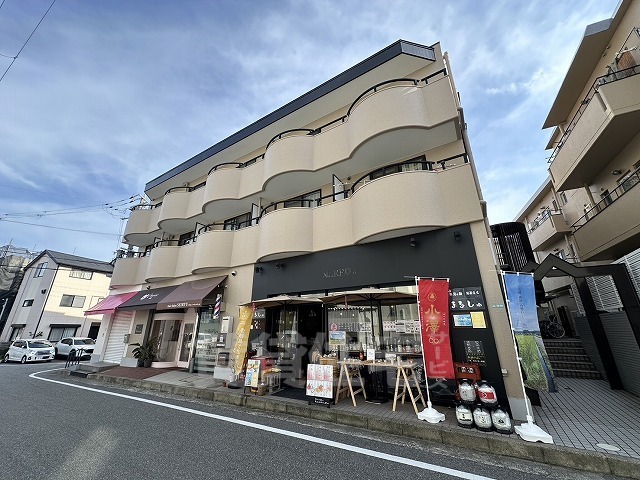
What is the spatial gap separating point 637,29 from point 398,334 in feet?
41.2

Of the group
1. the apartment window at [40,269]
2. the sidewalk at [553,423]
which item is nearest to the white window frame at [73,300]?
the apartment window at [40,269]

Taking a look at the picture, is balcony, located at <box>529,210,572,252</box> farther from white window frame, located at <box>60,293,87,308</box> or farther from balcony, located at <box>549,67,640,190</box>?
white window frame, located at <box>60,293,87,308</box>

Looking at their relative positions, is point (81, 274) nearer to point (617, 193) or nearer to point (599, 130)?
point (599, 130)

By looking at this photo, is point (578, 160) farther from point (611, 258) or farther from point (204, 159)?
point (204, 159)

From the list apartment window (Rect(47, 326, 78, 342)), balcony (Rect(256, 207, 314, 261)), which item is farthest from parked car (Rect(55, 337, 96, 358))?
balcony (Rect(256, 207, 314, 261))

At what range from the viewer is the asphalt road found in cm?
353

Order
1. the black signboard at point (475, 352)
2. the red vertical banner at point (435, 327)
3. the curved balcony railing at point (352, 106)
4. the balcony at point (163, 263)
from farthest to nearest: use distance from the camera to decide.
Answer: the balcony at point (163, 263)
the curved balcony railing at point (352, 106)
the black signboard at point (475, 352)
the red vertical banner at point (435, 327)

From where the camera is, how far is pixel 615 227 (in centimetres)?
891

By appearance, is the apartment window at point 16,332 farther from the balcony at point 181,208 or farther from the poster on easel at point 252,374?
the poster on easel at point 252,374

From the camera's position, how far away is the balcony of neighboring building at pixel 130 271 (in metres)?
15.3

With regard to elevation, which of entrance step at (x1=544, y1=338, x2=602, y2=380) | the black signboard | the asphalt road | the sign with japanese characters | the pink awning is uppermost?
the pink awning

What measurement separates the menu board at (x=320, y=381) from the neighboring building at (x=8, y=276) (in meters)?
36.6

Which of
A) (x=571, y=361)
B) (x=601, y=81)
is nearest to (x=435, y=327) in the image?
(x=571, y=361)

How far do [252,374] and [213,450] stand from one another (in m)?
3.26
